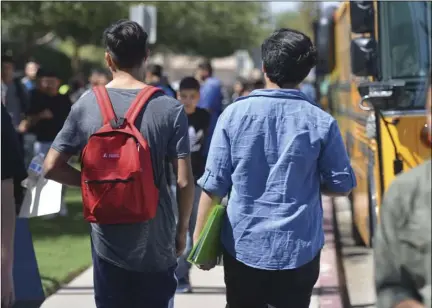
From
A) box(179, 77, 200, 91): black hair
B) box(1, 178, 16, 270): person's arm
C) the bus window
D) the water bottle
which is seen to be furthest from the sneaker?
box(1, 178, 16, 270): person's arm

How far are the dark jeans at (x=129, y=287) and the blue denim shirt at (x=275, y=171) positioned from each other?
33 centimetres

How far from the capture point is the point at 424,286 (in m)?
2.43

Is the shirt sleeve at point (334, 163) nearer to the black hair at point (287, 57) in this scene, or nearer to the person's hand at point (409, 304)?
the black hair at point (287, 57)

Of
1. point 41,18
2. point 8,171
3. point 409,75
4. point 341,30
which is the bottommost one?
point 8,171

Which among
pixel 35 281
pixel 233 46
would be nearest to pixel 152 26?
pixel 35 281

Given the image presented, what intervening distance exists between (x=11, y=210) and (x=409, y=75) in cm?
439

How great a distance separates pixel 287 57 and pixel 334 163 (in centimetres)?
47

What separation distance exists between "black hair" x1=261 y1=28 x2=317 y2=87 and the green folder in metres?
0.59

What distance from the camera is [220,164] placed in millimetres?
4020

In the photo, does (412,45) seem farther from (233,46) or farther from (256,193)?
(233,46)

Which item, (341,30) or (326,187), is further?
(341,30)

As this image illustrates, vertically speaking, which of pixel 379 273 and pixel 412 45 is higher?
pixel 412 45

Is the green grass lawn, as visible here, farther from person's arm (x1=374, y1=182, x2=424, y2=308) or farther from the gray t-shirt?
person's arm (x1=374, y1=182, x2=424, y2=308)

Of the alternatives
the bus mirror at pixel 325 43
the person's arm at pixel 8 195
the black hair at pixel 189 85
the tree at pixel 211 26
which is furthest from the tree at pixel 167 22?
the person's arm at pixel 8 195
